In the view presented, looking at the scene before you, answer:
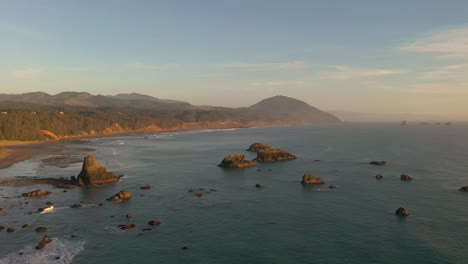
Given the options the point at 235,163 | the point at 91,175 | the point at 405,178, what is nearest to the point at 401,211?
the point at 405,178

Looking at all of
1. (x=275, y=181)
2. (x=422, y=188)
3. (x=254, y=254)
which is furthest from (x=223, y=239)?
(x=422, y=188)

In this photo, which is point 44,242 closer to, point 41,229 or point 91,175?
point 41,229

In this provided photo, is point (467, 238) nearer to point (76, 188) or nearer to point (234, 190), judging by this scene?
point (234, 190)

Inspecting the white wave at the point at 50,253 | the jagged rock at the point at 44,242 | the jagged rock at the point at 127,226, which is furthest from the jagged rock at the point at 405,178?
the jagged rock at the point at 44,242

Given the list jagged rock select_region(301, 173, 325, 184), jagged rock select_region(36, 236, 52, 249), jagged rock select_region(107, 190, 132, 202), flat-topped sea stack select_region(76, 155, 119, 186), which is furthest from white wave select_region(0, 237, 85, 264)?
jagged rock select_region(301, 173, 325, 184)

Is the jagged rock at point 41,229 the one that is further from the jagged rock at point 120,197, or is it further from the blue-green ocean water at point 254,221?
the jagged rock at point 120,197

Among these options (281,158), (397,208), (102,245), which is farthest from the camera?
(281,158)
